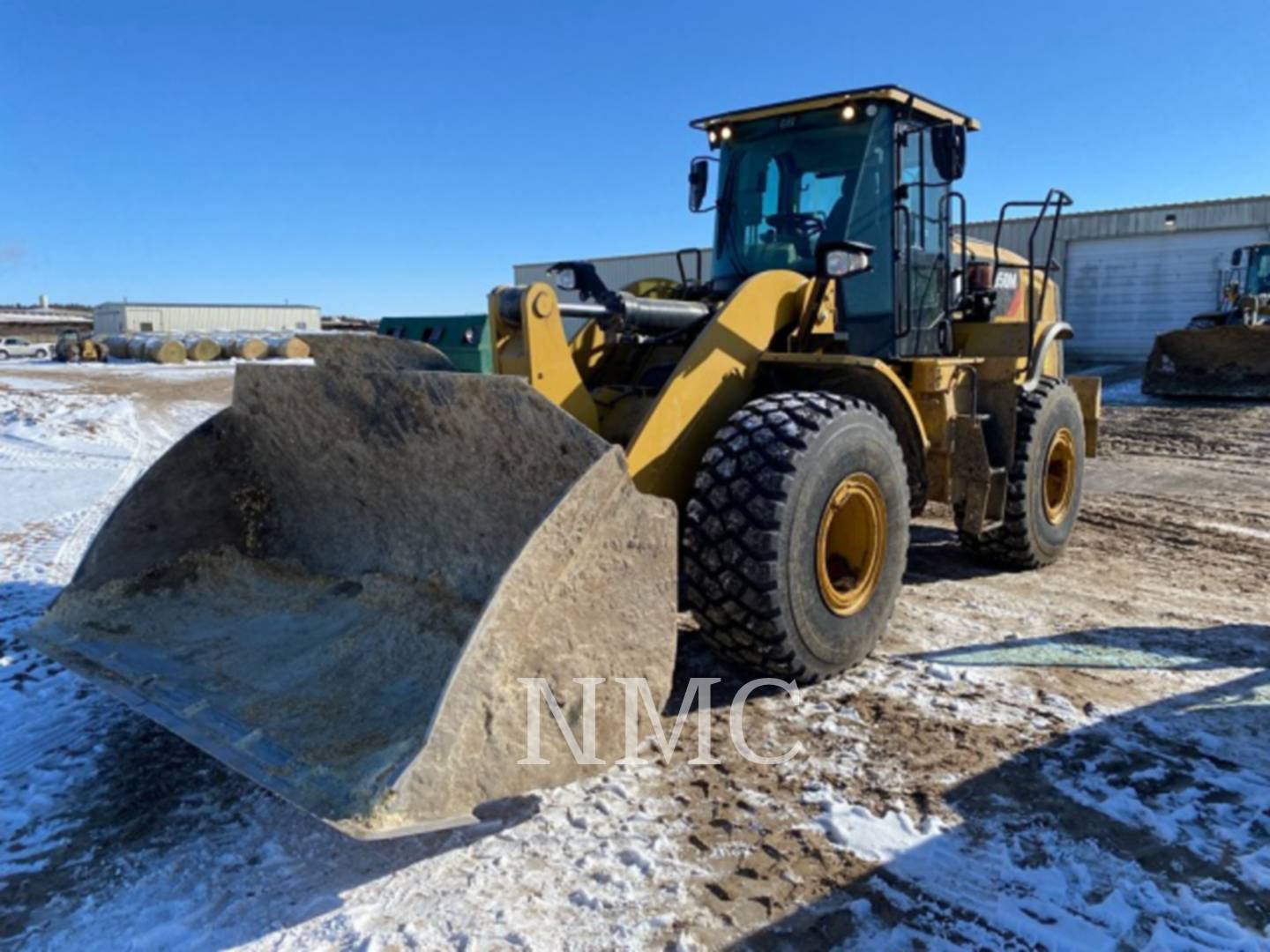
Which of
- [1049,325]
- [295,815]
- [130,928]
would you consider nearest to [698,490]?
[295,815]

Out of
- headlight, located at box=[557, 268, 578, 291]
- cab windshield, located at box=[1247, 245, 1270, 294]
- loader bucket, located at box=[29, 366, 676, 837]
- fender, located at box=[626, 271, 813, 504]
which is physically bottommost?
loader bucket, located at box=[29, 366, 676, 837]

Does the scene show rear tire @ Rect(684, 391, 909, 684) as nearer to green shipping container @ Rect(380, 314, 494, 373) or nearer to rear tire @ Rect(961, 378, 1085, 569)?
green shipping container @ Rect(380, 314, 494, 373)

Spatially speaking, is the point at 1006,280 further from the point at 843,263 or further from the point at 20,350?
the point at 20,350

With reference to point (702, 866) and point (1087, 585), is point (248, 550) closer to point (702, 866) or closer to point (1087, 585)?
point (702, 866)

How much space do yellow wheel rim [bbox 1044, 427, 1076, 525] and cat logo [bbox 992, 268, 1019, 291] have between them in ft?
3.35

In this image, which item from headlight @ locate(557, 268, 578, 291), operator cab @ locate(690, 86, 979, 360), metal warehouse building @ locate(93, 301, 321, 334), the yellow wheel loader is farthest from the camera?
metal warehouse building @ locate(93, 301, 321, 334)

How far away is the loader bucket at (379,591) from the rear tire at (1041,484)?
3.23m

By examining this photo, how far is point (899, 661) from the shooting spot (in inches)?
168

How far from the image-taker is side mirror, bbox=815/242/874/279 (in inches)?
167

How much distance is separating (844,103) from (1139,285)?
899 inches

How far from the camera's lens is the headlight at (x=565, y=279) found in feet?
15.1

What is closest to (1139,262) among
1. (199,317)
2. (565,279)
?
(565,279)

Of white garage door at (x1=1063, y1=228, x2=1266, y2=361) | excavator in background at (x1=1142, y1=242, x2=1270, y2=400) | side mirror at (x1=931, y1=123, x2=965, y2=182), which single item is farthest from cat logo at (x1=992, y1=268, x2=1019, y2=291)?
white garage door at (x1=1063, y1=228, x2=1266, y2=361)

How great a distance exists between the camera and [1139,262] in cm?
2420
